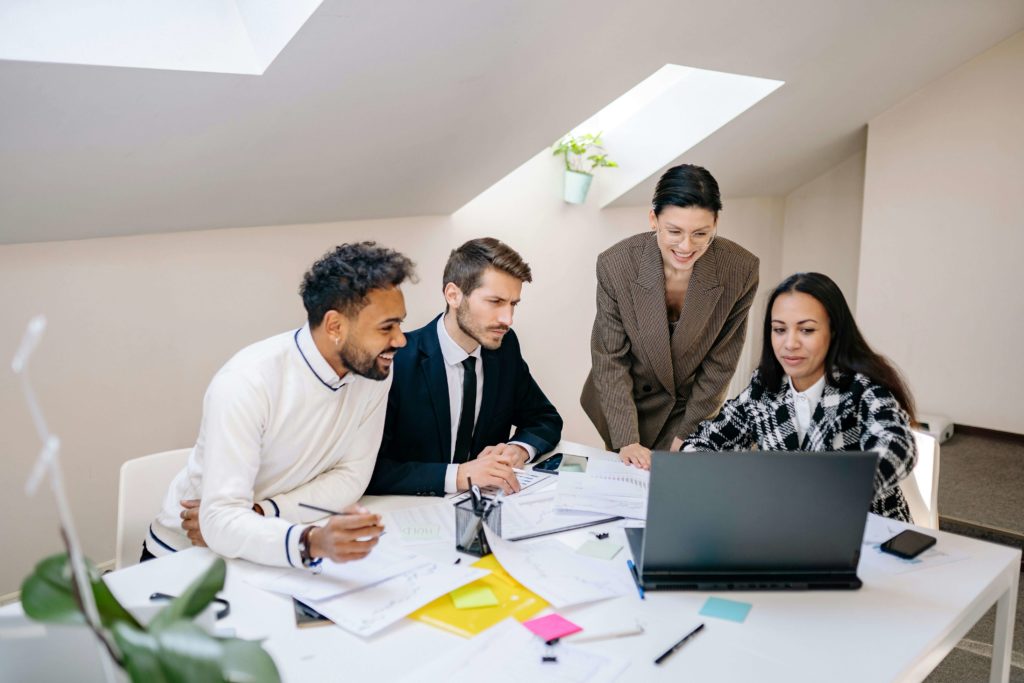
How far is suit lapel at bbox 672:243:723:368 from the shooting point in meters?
2.38

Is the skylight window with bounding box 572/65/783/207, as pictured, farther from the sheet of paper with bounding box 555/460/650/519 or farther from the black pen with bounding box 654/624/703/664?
the black pen with bounding box 654/624/703/664

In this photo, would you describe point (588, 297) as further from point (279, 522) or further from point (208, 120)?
point (279, 522)

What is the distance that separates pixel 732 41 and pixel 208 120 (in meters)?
1.94

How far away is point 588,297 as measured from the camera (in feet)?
14.1

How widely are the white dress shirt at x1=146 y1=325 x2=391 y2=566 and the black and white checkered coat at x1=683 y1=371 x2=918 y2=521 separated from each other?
90 cm

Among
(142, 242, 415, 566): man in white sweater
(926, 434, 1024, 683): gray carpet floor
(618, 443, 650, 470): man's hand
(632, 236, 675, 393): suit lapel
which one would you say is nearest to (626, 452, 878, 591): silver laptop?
(618, 443, 650, 470): man's hand

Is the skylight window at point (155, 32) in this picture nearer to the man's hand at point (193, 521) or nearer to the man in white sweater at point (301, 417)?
the man in white sweater at point (301, 417)

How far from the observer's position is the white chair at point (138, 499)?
1.86m

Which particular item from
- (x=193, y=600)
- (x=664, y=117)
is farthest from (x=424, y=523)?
(x=664, y=117)

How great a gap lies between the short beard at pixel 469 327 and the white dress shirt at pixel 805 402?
2.52ft

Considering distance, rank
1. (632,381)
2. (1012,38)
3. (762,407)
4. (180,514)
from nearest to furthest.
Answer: (180,514)
(762,407)
(632,381)
(1012,38)

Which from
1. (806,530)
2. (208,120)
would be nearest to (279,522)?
(806,530)

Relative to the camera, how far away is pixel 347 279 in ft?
5.51

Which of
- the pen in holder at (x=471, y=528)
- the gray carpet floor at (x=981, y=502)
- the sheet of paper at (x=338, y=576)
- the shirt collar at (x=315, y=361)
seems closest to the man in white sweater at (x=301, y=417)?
the shirt collar at (x=315, y=361)
